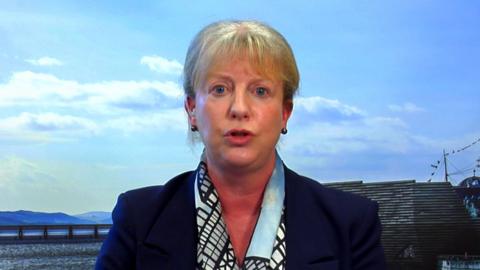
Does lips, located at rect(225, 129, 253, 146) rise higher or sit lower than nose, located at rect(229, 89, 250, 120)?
lower

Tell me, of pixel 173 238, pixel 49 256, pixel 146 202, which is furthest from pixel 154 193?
pixel 49 256

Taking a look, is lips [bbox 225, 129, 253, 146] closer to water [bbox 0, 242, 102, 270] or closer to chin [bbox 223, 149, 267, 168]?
chin [bbox 223, 149, 267, 168]

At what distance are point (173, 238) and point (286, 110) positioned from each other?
0.36 metres

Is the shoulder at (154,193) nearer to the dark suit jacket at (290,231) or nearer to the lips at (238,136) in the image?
the dark suit jacket at (290,231)

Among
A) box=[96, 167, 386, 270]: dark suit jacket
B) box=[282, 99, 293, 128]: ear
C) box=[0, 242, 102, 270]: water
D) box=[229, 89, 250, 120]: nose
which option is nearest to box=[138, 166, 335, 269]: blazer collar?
box=[96, 167, 386, 270]: dark suit jacket

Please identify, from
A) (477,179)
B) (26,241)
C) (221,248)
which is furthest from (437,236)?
(221,248)

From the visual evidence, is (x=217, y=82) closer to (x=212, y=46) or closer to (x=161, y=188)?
(x=212, y=46)

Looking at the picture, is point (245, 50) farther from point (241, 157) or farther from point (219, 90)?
point (241, 157)

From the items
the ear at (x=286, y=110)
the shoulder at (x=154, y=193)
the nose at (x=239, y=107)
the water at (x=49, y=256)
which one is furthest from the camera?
the water at (x=49, y=256)

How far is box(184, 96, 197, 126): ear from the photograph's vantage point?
1290 millimetres

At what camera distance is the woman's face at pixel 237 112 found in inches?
47.5

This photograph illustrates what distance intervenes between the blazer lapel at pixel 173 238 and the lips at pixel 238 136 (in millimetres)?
228

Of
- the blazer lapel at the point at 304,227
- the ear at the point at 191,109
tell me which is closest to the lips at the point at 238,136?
the ear at the point at 191,109

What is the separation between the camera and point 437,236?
403cm
